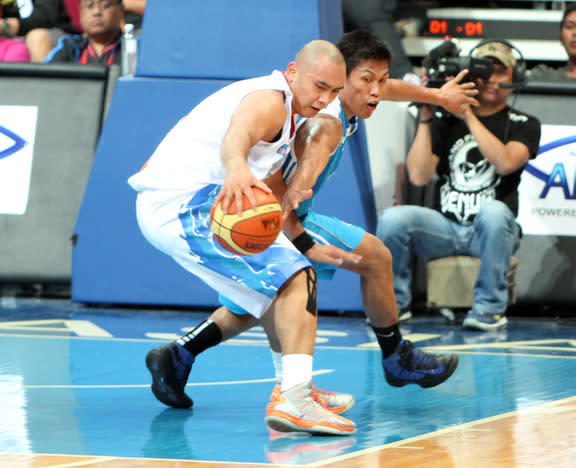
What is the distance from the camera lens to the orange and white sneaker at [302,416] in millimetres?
3949

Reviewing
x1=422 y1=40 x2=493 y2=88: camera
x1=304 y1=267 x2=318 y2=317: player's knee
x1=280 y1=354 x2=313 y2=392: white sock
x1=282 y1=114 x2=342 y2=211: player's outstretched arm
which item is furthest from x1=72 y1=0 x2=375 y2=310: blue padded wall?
x1=280 y1=354 x2=313 y2=392: white sock

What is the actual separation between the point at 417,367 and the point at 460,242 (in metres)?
2.59

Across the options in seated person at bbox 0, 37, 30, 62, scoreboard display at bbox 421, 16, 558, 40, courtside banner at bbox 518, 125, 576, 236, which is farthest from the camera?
scoreboard display at bbox 421, 16, 558, 40

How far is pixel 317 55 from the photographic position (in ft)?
13.7

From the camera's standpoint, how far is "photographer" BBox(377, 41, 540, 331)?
23.2ft

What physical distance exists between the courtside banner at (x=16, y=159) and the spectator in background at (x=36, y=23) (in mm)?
1344

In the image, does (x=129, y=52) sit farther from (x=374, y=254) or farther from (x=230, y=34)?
(x=374, y=254)

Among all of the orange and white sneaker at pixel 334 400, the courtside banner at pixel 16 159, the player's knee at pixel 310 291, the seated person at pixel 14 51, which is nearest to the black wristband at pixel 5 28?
the seated person at pixel 14 51

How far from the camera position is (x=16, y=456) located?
3562mm

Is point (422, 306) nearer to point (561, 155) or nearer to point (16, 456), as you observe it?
point (561, 155)

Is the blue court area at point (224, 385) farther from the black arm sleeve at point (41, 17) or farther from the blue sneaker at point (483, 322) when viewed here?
the black arm sleeve at point (41, 17)

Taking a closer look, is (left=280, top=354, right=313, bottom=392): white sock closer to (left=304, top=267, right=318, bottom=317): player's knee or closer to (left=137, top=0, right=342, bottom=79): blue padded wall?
(left=304, top=267, right=318, bottom=317): player's knee

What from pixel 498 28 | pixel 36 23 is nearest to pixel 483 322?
pixel 498 28

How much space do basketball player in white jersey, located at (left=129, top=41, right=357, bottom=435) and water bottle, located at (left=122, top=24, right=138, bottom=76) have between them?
12.0 feet
